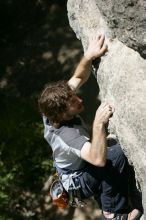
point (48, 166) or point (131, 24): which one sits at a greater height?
point (131, 24)

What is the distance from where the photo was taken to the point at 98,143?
350cm

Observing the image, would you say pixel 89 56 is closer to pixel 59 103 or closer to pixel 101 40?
pixel 101 40

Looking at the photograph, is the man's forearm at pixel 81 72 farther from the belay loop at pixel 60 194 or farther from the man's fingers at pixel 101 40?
the belay loop at pixel 60 194

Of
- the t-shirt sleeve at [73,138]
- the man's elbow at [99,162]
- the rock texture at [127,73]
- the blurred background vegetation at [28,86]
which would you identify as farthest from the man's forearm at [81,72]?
the blurred background vegetation at [28,86]

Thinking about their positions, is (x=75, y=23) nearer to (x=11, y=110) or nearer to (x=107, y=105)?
(x=107, y=105)

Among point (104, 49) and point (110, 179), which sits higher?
point (104, 49)

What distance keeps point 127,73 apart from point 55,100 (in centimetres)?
49

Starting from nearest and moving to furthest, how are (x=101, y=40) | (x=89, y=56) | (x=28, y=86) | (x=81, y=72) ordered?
(x=101, y=40) → (x=89, y=56) → (x=81, y=72) → (x=28, y=86)

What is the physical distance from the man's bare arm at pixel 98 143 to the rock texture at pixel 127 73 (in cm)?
8

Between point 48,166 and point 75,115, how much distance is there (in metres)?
3.11

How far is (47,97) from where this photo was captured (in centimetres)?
372

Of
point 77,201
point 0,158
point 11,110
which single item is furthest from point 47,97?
point 11,110

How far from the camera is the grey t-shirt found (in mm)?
3740

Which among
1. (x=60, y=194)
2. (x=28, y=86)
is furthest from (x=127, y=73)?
(x=28, y=86)
